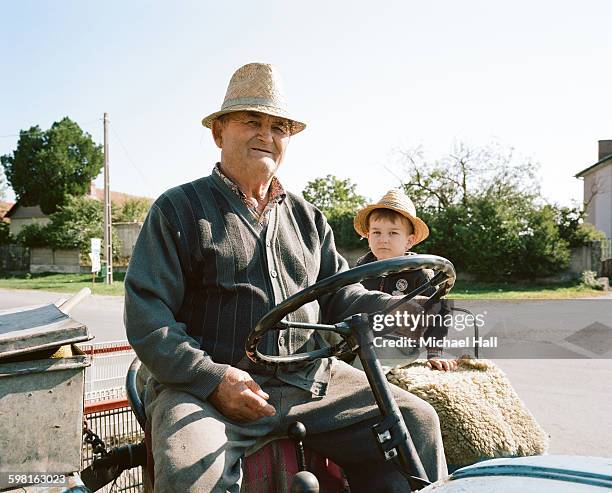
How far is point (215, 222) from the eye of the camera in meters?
2.04

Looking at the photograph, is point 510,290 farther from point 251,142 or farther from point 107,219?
point 251,142

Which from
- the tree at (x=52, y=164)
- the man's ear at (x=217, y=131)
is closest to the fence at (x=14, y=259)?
the tree at (x=52, y=164)

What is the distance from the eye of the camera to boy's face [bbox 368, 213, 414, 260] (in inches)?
147

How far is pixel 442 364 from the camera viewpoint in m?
2.70

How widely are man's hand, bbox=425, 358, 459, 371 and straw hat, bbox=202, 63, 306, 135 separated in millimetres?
1292

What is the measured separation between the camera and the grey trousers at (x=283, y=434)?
1542 mm

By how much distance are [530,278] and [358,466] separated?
19.2 m

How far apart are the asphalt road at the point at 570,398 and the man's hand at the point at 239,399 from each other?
10.3ft

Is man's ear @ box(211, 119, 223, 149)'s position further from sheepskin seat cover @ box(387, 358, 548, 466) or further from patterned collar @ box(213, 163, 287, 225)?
sheepskin seat cover @ box(387, 358, 548, 466)

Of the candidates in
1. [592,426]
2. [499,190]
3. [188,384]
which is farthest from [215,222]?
[499,190]

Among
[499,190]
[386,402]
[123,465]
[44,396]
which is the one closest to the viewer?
[386,402]

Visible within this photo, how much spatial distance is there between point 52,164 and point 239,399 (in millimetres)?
40624

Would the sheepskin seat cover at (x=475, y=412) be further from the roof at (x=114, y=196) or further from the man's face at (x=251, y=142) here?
the roof at (x=114, y=196)

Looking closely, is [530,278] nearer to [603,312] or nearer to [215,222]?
[603,312]
